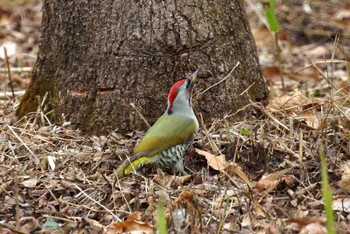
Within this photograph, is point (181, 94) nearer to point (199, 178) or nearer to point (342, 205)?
point (199, 178)

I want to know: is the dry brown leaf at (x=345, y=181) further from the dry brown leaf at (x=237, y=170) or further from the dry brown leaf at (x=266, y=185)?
the dry brown leaf at (x=237, y=170)

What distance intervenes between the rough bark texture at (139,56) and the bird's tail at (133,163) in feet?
1.56

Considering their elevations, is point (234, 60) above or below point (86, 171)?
above

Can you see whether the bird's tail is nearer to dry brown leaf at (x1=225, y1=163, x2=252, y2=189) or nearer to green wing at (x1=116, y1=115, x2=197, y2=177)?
green wing at (x1=116, y1=115, x2=197, y2=177)

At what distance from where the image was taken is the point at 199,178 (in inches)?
180

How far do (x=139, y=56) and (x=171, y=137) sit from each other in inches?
23.8

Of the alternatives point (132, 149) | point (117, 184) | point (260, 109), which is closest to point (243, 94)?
point (260, 109)

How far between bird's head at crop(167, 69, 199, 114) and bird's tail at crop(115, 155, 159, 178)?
317mm

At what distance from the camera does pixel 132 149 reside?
→ 4785 mm

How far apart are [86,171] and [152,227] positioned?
3.05 ft

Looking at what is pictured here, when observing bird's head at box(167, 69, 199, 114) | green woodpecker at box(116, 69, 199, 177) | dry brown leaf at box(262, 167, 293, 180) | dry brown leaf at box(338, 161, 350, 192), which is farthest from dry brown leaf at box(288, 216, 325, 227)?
bird's head at box(167, 69, 199, 114)

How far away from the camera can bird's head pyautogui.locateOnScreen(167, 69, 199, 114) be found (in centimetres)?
469

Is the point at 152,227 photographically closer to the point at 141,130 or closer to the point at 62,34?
the point at 141,130

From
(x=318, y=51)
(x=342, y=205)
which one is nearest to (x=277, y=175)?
(x=342, y=205)
